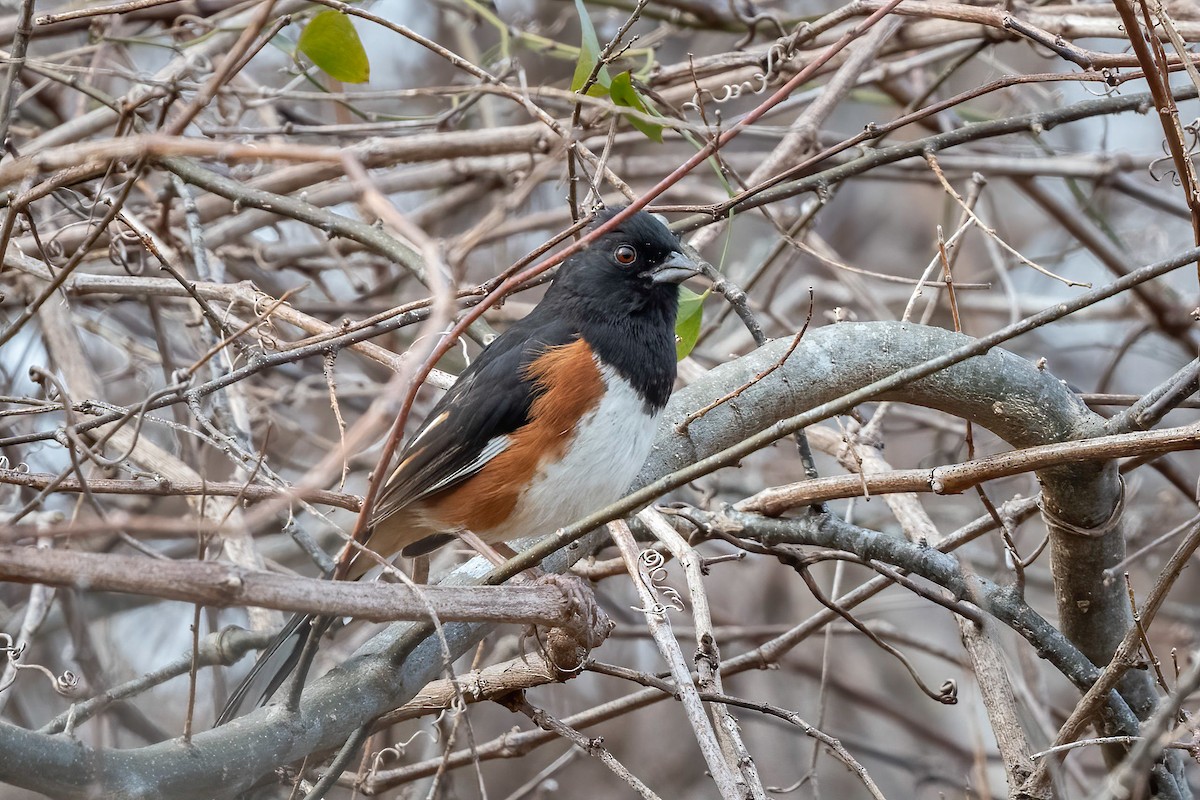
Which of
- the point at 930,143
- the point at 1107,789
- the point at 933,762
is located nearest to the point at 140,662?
the point at 933,762

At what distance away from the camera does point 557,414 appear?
7.76 ft

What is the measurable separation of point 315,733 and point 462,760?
73 centimetres

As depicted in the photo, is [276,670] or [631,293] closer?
[276,670]

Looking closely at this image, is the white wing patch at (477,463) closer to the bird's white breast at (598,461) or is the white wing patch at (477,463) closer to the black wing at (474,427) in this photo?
the black wing at (474,427)

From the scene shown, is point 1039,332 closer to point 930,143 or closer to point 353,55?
point 930,143

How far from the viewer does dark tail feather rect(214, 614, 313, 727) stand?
1975 millimetres

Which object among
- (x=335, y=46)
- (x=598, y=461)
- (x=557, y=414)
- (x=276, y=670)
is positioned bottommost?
(x=276, y=670)

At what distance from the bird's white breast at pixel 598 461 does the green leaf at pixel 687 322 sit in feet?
0.88

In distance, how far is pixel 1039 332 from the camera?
17.5ft

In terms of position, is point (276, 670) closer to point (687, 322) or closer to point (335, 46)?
point (687, 322)

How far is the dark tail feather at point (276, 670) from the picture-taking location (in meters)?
1.97

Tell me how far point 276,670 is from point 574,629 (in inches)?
23.5

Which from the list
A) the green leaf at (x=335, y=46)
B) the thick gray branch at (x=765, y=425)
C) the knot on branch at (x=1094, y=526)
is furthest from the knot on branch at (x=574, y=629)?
the green leaf at (x=335, y=46)

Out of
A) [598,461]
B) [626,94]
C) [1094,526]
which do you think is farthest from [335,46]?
[1094,526]
